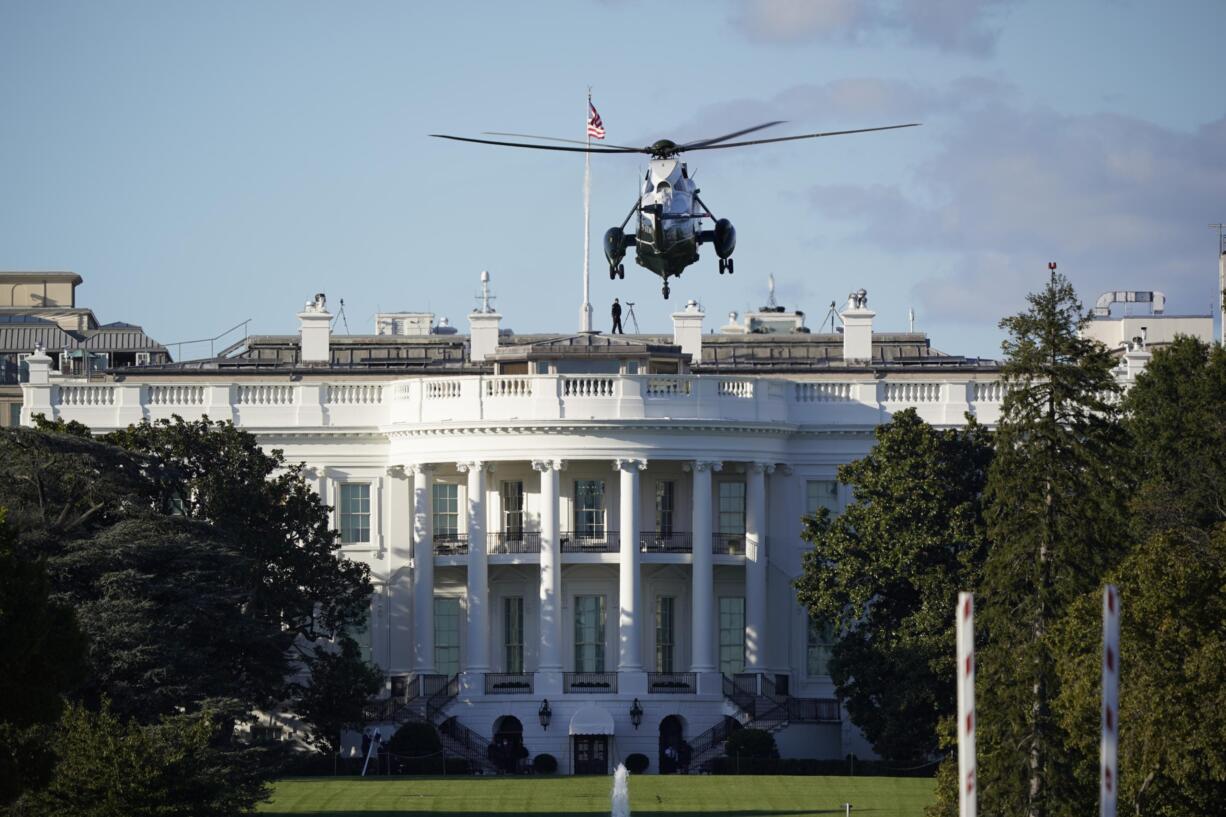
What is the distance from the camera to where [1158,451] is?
8906cm

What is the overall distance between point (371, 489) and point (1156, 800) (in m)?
44.5

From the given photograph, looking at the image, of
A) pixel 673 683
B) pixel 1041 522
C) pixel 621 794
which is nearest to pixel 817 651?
pixel 673 683

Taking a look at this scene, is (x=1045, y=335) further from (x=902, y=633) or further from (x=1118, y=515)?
(x=902, y=633)

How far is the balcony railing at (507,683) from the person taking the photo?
97.0 meters

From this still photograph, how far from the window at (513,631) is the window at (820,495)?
9.85 metres

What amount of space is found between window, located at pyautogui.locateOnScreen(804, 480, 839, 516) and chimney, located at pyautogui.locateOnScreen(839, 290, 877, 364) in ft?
28.1

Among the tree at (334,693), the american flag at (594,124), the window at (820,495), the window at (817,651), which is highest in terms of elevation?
the american flag at (594,124)

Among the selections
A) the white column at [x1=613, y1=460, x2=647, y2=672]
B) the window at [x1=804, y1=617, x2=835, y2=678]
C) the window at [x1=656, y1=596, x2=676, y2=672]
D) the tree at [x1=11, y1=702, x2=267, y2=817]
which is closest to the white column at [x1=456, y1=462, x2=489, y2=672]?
the white column at [x1=613, y1=460, x2=647, y2=672]

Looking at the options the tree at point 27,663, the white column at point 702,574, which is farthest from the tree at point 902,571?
the tree at point 27,663

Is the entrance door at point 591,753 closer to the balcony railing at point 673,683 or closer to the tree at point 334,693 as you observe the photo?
the balcony railing at point 673,683

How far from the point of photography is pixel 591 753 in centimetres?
9544

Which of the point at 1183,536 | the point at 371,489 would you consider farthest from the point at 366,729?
the point at 1183,536

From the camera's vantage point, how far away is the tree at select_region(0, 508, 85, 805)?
57.9 metres

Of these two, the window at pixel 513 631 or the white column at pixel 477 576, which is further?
the window at pixel 513 631
